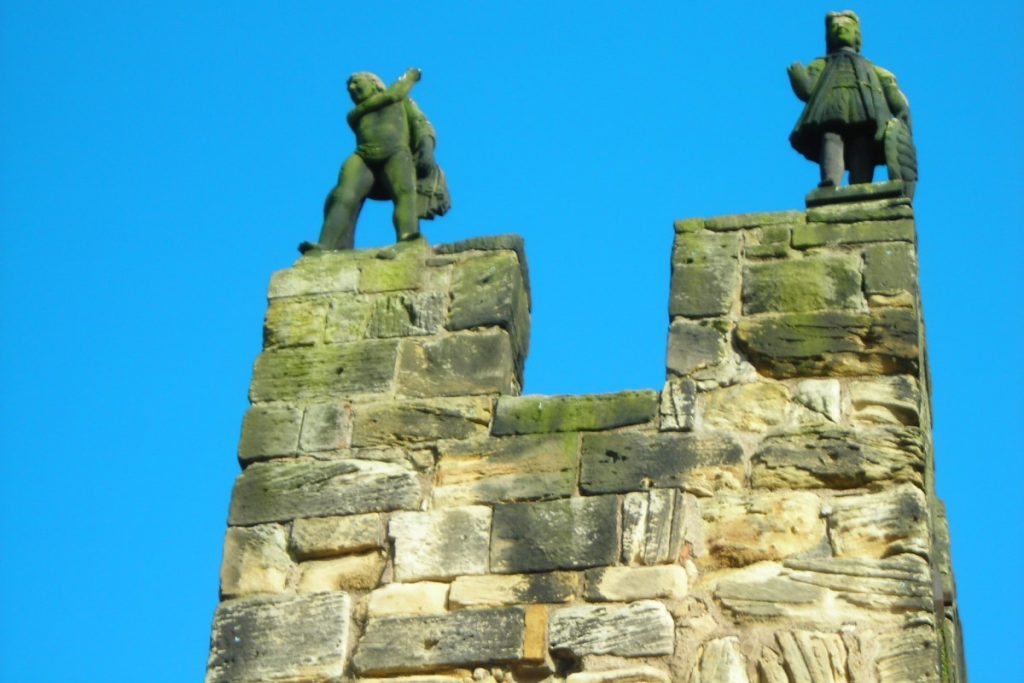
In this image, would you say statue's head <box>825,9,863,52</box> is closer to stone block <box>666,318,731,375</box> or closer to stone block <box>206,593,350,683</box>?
stone block <box>666,318,731,375</box>

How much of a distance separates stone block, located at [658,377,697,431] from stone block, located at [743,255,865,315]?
1.32 ft

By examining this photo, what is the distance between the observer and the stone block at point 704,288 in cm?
788

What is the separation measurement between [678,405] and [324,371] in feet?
4.67

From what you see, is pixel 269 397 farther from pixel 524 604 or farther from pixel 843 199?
pixel 843 199

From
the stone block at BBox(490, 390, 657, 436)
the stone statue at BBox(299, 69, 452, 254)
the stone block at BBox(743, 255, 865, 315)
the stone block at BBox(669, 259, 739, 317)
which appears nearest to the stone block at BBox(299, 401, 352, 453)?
the stone block at BBox(490, 390, 657, 436)

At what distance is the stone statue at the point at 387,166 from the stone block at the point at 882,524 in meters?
2.33

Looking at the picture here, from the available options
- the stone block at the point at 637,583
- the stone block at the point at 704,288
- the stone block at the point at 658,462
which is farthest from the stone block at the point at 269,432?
the stone block at the point at 704,288

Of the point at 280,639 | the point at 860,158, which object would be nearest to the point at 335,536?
the point at 280,639

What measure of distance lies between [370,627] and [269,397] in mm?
1147

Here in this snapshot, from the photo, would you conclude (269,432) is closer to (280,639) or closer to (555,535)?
(280,639)

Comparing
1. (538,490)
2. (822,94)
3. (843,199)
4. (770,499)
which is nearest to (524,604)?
(538,490)

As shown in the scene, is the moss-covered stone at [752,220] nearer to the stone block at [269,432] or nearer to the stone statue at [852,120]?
the stone statue at [852,120]

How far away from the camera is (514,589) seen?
7.31 metres

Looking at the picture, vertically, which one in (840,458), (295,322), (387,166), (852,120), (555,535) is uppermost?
→ (852,120)
